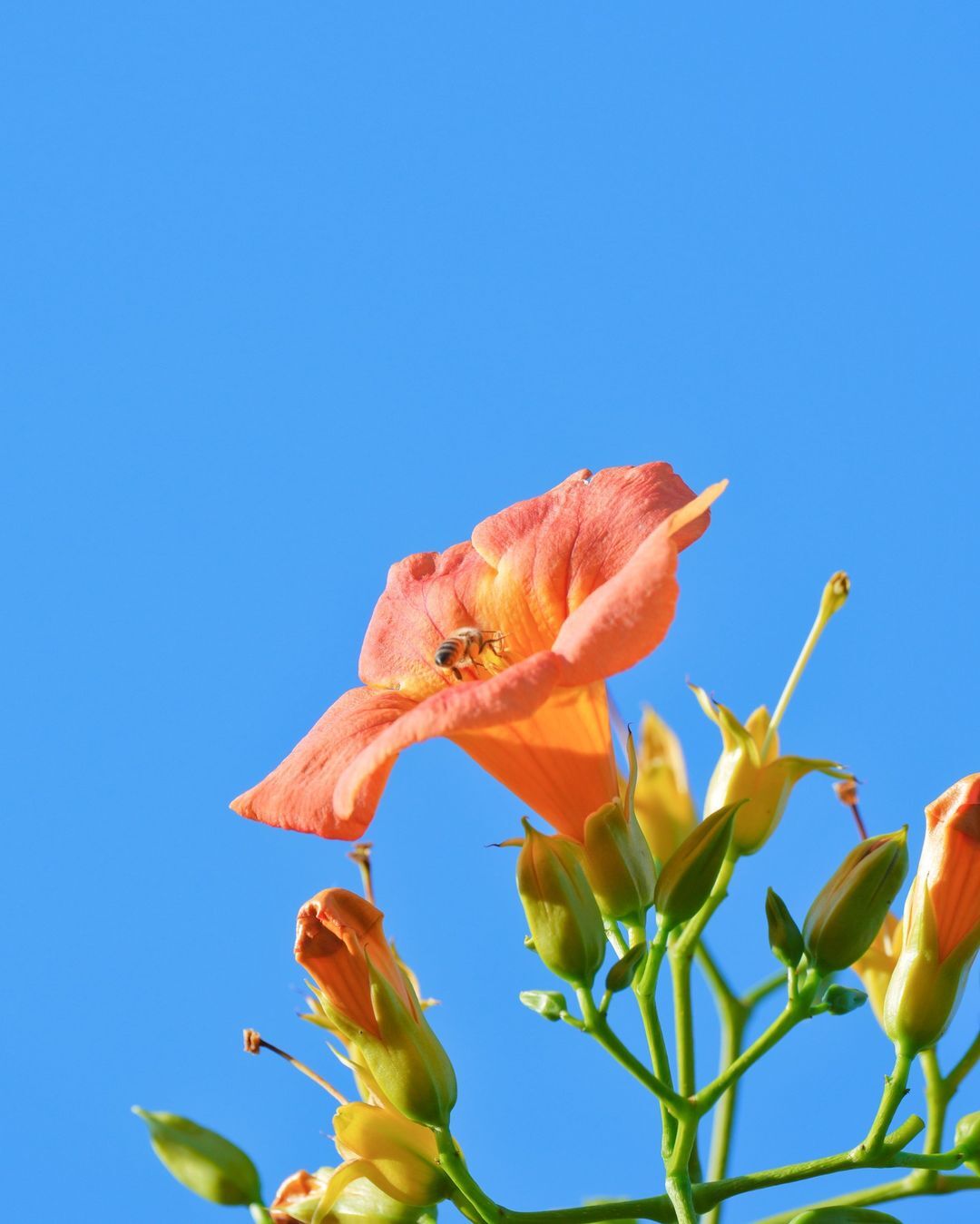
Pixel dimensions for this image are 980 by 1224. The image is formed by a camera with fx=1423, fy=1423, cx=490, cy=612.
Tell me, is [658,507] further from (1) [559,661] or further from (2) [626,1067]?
(2) [626,1067]

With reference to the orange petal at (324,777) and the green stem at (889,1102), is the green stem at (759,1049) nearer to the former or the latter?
the green stem at (889,1102)

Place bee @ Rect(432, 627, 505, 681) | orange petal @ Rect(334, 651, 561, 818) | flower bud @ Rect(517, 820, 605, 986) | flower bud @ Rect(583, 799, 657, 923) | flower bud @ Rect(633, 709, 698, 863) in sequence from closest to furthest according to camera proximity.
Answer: orange petal @ Rect(334, 651, 561, 818), flower bud @ Rect(517, 820, 605, 986), flower bud @ Rect(583, 799, 657, 923), bee @ Rect(432, 627, 505, 681), flower bud @ Rect(633, 709, 698, 863)

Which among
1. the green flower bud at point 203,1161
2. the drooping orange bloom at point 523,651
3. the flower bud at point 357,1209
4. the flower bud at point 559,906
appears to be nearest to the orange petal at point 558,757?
the drooping orange bloom at point 523,651

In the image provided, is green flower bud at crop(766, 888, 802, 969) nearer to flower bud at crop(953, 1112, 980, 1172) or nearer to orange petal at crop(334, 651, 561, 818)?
flower bud at crop(953, 1112, 980, 1172)

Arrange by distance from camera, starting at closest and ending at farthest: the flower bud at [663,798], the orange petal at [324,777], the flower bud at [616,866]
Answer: the orange petal at [324,777]
the flower bud at [616,866]
the flower bud at [663,798]

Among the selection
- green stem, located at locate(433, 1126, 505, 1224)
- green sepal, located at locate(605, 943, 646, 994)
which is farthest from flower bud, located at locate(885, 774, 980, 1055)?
green stem, located at locate(433, 1126, 505, 1224)

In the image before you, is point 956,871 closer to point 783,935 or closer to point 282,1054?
point 783,935

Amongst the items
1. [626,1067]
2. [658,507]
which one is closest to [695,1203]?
[626,1067]

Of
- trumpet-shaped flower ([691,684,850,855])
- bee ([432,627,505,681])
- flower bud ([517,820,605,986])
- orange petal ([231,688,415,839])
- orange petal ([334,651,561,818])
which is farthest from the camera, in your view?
trumpet-shaped flower ([691,684,850,855])
